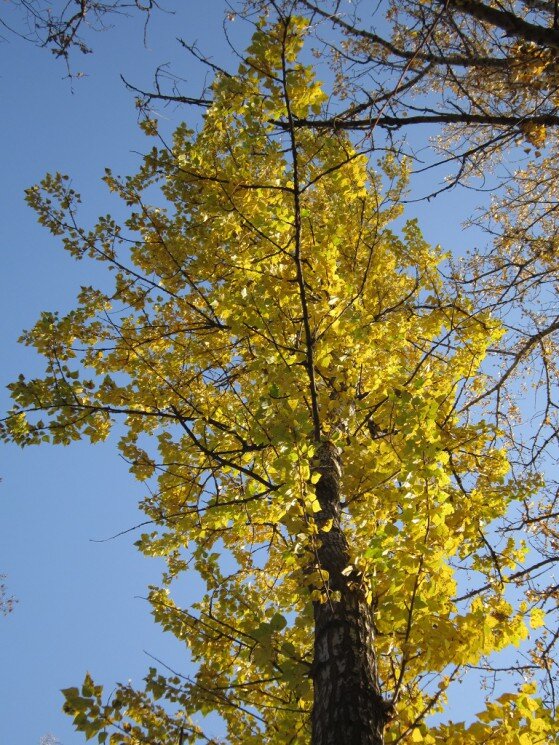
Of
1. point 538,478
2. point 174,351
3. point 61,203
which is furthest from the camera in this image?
point 174,351

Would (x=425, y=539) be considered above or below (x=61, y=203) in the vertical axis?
below

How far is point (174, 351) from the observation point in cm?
→ 390

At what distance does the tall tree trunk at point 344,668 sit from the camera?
2.00 metres

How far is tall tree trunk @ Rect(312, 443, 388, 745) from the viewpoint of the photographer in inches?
78.7

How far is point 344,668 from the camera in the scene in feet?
7.26

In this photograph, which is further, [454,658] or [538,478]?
[538,478]

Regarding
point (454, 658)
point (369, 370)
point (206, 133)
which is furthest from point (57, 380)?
point (454, 658)

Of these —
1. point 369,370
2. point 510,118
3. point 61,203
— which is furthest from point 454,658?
point 61,203

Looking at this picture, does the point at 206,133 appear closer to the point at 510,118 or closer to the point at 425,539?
the point at 510,118

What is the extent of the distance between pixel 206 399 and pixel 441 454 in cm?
190

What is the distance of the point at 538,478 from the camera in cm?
280

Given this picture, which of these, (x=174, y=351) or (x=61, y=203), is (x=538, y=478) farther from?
(x=61, y=203)

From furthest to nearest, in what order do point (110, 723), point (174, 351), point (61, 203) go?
1. point (174, 351)
2. point (61, 203)
3. point (110, 723)

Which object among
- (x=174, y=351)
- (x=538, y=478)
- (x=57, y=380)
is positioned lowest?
(x=538, y=478)
